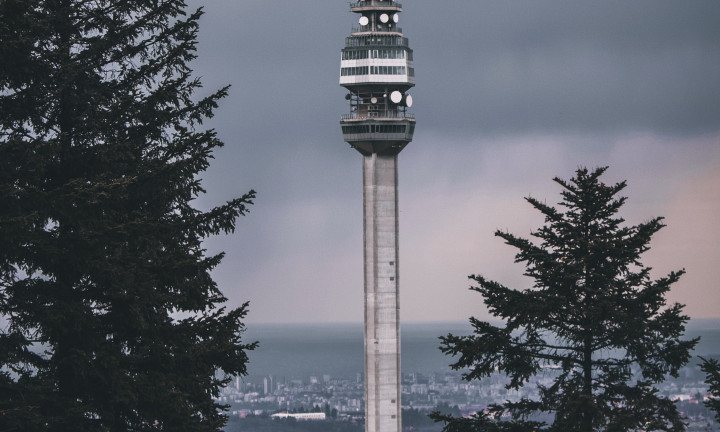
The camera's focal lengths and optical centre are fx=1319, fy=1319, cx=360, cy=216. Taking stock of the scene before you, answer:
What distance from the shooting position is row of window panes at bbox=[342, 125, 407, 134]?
555ft

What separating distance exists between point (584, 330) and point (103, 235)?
14.8 meters

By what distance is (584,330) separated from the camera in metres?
34.6

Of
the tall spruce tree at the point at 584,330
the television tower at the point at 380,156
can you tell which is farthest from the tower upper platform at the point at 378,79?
the tall spruce tree at the point at 584,330

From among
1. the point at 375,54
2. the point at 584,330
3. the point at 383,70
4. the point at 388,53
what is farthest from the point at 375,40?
the point at 584,330

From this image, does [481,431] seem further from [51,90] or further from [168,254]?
[51,90]

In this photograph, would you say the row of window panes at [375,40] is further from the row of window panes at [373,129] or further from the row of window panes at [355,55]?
the row of window panes at [373,129]

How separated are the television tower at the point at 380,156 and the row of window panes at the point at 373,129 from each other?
13 cm

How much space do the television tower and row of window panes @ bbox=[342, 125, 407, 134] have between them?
0.42ft

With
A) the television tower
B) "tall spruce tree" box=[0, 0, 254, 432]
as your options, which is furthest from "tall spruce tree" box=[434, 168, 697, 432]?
the television tower

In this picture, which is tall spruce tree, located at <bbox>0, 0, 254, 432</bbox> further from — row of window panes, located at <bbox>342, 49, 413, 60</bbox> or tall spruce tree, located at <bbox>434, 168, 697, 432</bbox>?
row of window panes, located at <bbox>342, 49, 413, 60</bbox>

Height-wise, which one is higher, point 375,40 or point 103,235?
point 375,40

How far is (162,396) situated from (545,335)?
522 inches

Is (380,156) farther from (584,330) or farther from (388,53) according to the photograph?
(584,330)

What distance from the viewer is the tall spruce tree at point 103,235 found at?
24953 mm
